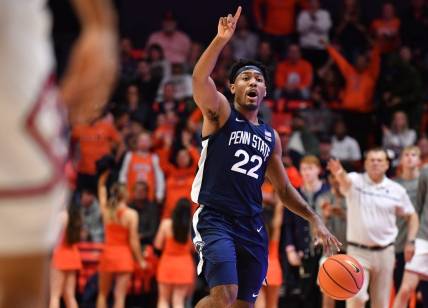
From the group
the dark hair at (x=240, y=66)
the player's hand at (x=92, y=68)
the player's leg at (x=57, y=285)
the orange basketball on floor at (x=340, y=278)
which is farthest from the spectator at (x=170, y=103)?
the player's hand at (x=92, y=68)

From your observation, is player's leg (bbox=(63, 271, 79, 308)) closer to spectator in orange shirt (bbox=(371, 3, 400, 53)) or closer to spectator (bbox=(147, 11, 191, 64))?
spectator (bbox=(147, 11, 191, 64))

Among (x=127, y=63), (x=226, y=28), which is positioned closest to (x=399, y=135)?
(x=127, y=63)

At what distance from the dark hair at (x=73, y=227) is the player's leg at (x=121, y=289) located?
69 cm

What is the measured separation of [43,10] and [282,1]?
1503 centimetres

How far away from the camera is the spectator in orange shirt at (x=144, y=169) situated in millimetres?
12883

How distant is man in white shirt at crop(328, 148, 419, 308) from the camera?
977cm

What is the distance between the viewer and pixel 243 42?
16.7m

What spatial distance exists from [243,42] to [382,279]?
7.81 metres

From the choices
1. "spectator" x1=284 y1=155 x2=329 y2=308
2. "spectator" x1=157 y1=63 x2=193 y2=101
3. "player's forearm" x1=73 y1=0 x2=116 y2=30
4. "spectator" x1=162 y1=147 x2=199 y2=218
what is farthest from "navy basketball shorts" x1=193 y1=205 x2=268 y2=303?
"spectator" x1=157 y1=63 x2=193 y2=101

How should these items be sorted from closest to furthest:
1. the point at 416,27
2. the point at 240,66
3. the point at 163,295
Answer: the point at 240,66 < the point at 163,295 < the point at 416,27

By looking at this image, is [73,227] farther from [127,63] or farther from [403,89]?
[403,89]

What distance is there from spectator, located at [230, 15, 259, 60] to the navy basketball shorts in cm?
1019

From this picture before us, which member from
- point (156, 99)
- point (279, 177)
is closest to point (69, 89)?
point (279, 177)

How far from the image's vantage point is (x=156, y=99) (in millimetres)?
15547
